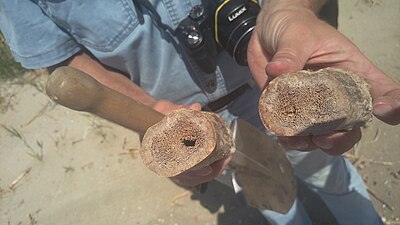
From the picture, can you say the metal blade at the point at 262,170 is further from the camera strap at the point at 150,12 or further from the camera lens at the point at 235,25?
the camera strap at the point at 150,12

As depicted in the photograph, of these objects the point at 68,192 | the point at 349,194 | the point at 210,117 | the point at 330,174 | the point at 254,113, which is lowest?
the point at 68,192

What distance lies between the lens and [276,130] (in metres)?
1.13

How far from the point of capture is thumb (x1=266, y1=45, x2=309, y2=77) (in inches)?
46.5

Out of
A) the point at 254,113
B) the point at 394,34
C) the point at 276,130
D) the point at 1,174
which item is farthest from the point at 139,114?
the point at 394,34

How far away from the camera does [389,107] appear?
44.3 inches

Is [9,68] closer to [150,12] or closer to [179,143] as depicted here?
[150,12]

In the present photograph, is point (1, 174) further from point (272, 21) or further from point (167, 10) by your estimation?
point (272, 21)

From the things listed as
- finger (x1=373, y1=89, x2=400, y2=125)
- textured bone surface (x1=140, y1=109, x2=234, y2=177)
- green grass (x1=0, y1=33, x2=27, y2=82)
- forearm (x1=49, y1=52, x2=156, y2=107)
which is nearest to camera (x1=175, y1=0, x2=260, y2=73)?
forearm (x1=49, y1=52, x2=156, y2=107)

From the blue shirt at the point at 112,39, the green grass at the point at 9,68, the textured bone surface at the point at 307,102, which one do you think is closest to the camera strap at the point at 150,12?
the blue shirt at the point at 112,39

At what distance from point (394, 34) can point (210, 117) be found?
221 centimetres

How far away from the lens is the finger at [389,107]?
111cm

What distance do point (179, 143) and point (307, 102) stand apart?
370mm

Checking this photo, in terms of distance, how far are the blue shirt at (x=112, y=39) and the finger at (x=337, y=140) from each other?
507mm

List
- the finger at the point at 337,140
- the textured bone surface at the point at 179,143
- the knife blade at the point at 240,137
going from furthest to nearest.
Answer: the finger at the point at 337,140 < the textured bone surface at the point at 179,143 < the knife blade at the point at 240,137
